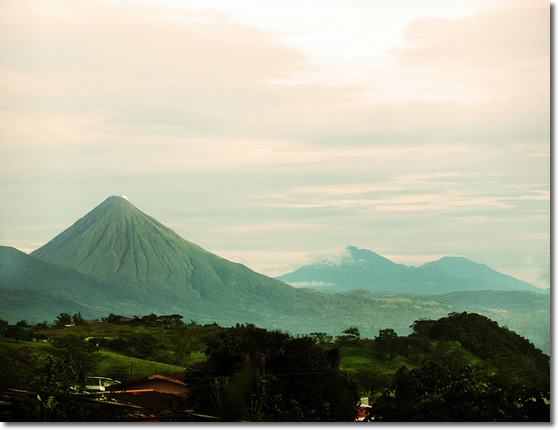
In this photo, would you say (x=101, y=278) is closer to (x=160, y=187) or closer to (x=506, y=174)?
(x=160, y=187)

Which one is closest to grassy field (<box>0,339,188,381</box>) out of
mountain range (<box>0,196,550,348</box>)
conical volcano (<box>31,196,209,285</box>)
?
mountain range (<box>0,196,550,348</box>)

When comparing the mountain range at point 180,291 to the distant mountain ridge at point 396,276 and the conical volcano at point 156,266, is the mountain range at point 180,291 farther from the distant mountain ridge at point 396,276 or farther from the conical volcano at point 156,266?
the distant mountain ridge at point 396,276

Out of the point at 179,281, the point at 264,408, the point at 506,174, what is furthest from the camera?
the point at 179,281

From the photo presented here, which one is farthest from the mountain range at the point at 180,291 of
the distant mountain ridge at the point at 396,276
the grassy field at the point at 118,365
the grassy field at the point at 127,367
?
the grassy field at the point at 118,365

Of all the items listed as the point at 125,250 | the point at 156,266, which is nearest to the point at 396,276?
the point at 156,266

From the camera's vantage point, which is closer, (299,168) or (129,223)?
(299,168)

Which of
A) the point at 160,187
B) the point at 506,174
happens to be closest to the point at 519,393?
the point at 506,174

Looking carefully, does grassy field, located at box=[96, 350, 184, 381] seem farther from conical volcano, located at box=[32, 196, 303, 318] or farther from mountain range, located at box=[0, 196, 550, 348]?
conical volcano, located at box=[32, 196, 303, 318]
